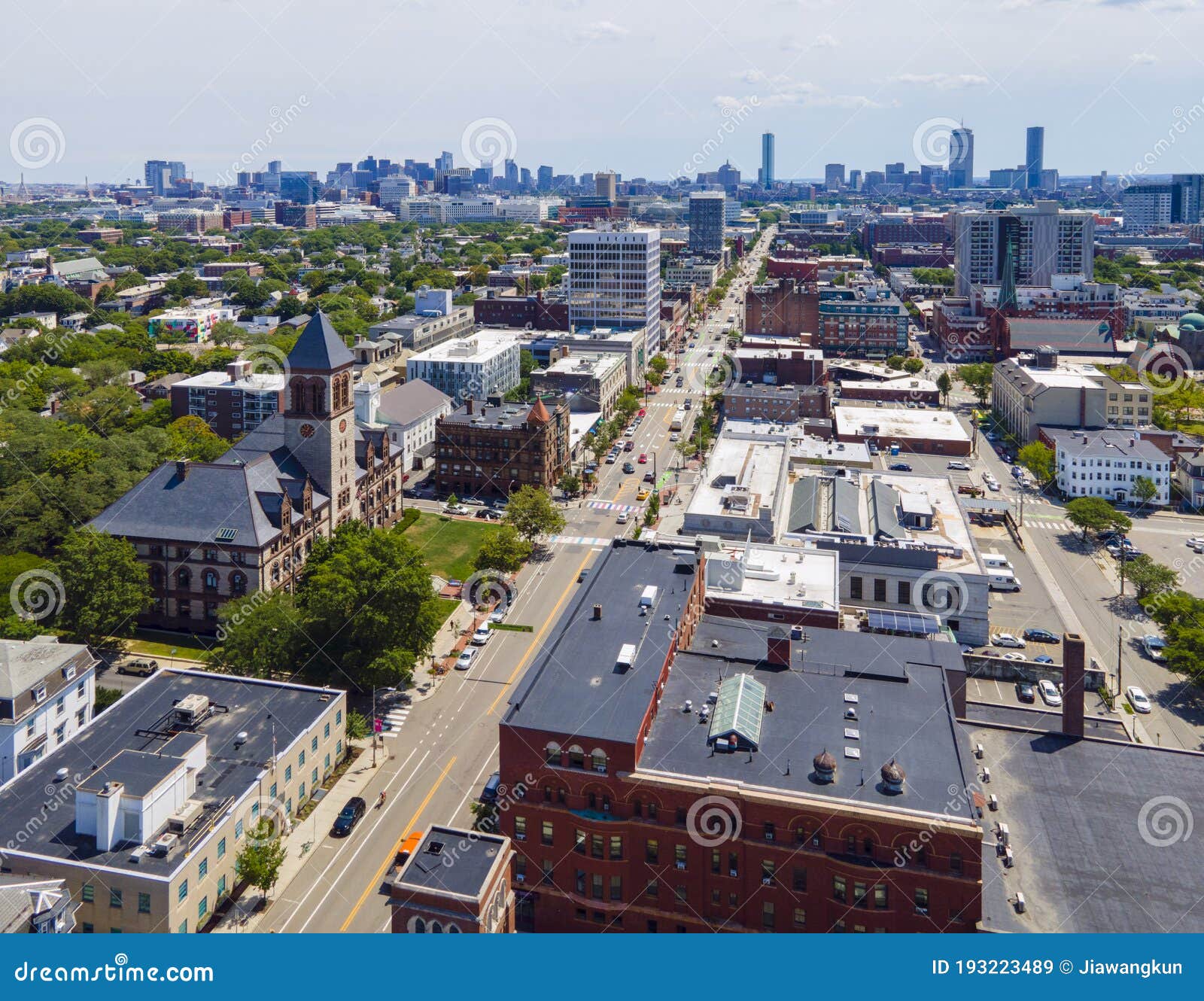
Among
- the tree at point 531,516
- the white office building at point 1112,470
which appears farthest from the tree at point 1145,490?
the tree at point 531,516

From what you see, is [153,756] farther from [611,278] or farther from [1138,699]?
[611,278]

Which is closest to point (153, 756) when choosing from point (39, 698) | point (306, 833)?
point (306, 833)

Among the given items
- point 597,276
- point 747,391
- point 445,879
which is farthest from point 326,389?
point 597,276

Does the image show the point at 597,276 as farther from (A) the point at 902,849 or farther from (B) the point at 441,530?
(A) the point at 902,849

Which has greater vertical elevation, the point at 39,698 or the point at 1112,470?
the point at 1112,470

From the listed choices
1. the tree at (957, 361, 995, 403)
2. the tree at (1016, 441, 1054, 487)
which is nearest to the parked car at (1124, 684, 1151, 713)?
the tree at (1016, 441, 1054, 487)

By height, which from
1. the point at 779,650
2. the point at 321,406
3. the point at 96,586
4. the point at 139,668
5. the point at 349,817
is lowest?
the point at 349,817

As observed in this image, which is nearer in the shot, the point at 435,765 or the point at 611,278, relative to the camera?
the point at 435,765
